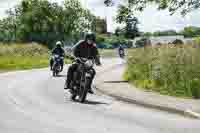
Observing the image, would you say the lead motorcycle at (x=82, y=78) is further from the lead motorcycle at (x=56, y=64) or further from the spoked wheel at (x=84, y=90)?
the lead motorcycle at (x=56, y=64)

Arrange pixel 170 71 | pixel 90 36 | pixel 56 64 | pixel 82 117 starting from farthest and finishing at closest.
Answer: pixel 56 64
pixel 170 71
pixel 90 36
pixel 82 117

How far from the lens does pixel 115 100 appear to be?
1584 cm

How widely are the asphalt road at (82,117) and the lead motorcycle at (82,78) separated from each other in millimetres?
310

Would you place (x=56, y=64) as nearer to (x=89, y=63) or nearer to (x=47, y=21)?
(x=89, y=63)

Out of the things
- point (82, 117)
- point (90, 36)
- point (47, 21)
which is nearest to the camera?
point (82, 117)

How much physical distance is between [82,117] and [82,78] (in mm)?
3430

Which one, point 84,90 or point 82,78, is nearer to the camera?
point 84,90

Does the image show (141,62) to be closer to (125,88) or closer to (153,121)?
(125,88)

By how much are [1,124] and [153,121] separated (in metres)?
2.97

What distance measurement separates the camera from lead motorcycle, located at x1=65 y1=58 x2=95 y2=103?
15.0 meters

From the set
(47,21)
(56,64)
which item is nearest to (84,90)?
(56,64)

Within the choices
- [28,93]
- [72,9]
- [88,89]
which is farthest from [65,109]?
[72,9]

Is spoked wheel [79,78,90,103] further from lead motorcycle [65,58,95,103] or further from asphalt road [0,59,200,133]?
asphalt road [0,59,200,133]

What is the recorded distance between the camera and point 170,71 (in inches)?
699
